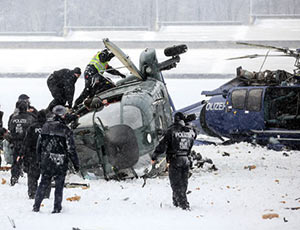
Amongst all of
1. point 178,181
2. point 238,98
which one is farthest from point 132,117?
point 238,98

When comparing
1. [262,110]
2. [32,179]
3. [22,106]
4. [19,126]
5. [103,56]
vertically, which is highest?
[103,56]

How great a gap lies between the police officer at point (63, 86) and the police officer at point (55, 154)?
404 cm

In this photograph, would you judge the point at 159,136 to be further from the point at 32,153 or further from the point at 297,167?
the point at 297,167

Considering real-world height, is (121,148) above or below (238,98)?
above

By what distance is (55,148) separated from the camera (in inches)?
299

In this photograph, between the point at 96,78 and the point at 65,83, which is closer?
the point at 96,78

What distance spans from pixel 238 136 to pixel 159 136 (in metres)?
6.36

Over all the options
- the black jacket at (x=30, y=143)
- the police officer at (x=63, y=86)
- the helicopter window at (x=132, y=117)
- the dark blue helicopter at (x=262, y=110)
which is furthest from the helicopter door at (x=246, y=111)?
the black jacket at (x=30, y=143)

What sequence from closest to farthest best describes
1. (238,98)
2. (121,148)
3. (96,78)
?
(121,148) < (96,78) < (238,98)

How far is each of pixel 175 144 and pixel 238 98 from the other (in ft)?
26.7

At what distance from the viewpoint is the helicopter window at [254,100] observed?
51.0 ft

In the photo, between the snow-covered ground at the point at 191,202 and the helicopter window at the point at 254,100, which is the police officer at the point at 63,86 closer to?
the snow-covered ground at the point at 191,202

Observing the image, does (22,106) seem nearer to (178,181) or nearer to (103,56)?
(103,56)

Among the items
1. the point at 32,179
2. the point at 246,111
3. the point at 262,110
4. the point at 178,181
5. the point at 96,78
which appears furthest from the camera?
the point at 246,111
